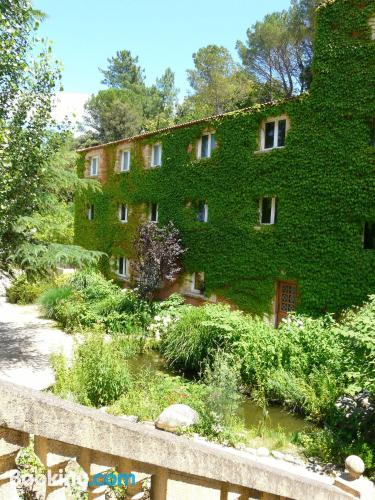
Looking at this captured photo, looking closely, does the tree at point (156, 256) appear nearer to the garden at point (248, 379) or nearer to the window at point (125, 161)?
the garden at point (248, 379)

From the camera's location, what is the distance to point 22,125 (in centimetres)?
1193

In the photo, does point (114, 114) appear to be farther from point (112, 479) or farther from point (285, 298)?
point (112, 479)

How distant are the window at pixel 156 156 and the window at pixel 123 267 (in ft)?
20.3

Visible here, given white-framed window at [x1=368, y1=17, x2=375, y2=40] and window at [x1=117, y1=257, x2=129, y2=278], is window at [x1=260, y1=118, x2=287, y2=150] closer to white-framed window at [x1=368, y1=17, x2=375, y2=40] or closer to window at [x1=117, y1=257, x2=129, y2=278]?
white-framed window at [x1=368, y1=17, x2=375, y2=40]

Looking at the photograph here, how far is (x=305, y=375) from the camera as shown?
32.1 ft

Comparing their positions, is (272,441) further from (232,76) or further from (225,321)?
(232,76)

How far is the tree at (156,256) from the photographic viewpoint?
18.0 m

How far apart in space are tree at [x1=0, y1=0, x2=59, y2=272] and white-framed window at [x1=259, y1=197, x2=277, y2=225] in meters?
8.59

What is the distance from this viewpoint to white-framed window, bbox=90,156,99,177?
2680 centimetres

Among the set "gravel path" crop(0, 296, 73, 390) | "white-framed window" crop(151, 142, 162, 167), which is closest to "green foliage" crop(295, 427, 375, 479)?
"gravel path" crop(0, 296, 73, 390)

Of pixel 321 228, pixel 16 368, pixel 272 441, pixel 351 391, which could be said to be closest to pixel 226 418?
pixel 272 441

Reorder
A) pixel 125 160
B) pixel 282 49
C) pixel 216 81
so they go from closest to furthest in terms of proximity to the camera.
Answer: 1. pixel 125 160
2. pixel 282 49
3. pixel 216 81

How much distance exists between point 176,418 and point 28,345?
8.12 meters

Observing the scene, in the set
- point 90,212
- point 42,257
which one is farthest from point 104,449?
point 90,212
